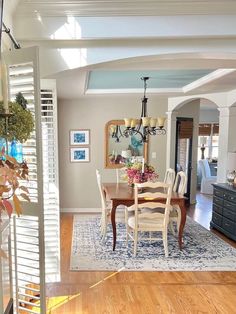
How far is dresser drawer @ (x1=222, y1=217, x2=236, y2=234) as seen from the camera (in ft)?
14.7

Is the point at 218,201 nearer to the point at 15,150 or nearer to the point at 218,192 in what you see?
the point at 218,192

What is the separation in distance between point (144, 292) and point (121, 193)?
1.63 m

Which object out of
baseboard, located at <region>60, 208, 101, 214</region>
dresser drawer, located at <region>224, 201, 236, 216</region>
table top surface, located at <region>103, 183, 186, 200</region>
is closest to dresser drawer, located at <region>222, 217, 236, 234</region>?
dresser drawer, located at <region>224, 201, 236, 216</region>

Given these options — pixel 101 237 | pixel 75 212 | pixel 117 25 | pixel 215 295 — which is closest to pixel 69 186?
pixel 75 212

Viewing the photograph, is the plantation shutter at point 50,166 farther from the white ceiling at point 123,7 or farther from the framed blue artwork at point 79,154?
the framed blue artwork at point 79,154

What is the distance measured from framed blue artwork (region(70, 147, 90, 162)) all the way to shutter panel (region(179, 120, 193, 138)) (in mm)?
2290

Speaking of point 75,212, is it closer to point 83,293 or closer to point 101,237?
point 101,237

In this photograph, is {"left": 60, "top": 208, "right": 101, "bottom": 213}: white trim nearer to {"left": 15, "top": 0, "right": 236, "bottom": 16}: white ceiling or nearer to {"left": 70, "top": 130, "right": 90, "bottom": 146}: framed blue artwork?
{"left": 70, "top": 130, "right": 90, "bottom": 146}: framed blue artwork

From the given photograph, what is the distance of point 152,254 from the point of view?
13.1ft

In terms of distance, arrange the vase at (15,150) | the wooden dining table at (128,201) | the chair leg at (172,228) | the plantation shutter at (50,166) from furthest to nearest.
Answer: the chair leg at (172,228) → the wooden dining table at (128,201) → the plantation shutter at (50,166) → the vase at (15,150)

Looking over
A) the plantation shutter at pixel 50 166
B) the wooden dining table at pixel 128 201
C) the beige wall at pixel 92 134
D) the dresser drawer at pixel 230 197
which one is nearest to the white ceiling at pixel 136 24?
the plantation shutter at pixel 50 166

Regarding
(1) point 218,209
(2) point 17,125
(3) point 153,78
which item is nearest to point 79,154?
(3) point 153,78

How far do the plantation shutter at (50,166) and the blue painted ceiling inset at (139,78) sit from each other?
1.47 metres

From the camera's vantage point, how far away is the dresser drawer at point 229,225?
448cm
